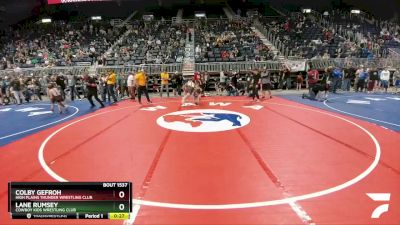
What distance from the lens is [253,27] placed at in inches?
1228

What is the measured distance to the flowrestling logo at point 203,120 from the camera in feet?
30.7

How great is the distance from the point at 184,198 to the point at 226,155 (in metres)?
2.19

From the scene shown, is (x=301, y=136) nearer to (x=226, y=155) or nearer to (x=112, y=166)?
(x=226, y=155)

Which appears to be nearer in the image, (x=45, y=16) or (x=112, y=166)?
(x=112, y=166)

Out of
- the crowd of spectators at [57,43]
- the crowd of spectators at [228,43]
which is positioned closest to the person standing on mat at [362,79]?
the crowd of spectators at [228,43]

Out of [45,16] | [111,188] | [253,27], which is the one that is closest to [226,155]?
[111,188]

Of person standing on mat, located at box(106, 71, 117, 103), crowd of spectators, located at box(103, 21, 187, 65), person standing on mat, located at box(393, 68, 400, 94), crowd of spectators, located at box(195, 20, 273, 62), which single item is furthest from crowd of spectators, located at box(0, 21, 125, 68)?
person standing on mat, located at box(393, 68, 400, 94)

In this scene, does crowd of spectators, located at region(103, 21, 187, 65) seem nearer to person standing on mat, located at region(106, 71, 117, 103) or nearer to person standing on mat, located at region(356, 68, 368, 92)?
person standing on mat, located at region(106, 71, 117, 103)

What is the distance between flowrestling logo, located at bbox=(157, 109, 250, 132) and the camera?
9.37 metres

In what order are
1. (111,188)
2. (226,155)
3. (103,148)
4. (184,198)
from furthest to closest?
(103,148) → (226,155) → (184,198) → (111,188)

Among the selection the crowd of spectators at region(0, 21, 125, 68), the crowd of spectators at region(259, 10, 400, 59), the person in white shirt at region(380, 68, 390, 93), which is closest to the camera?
the person in white shirt at region(380, 68, 390, 93)

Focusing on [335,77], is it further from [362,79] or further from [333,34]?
[333,34]

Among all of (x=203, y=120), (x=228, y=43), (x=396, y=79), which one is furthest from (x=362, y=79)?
(x=203, y=120)
